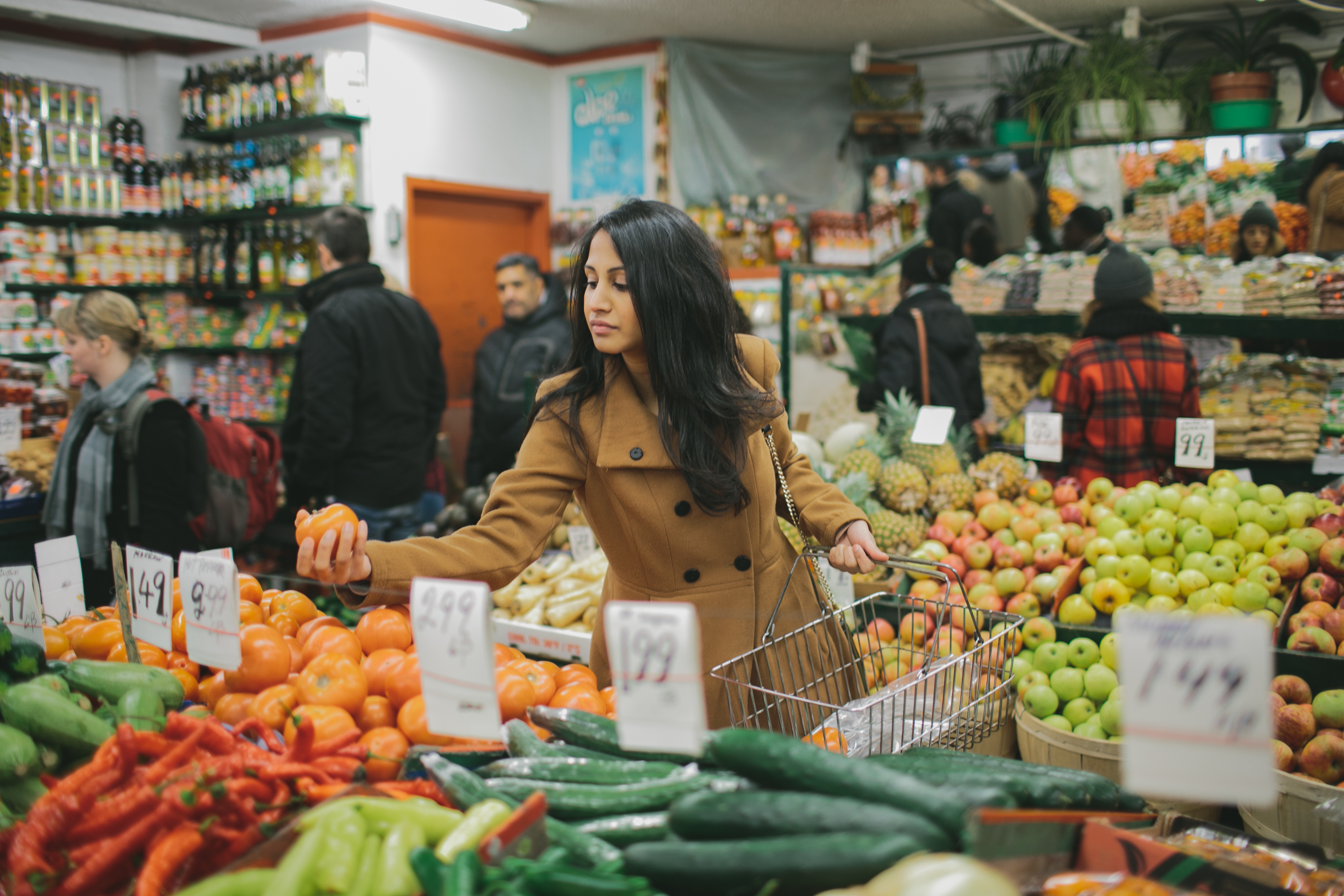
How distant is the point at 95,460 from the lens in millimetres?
3480

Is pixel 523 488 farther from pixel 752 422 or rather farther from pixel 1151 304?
pixel 1151 304

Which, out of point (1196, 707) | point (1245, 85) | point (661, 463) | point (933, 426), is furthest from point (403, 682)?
point (1245, 85)

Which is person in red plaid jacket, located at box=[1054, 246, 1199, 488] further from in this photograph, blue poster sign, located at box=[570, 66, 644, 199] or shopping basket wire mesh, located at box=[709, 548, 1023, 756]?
blue poster sign, located at box=[570, 66, 644, 199]

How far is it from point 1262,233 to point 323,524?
5881mm

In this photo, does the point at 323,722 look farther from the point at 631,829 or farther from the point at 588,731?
the point at 631,829

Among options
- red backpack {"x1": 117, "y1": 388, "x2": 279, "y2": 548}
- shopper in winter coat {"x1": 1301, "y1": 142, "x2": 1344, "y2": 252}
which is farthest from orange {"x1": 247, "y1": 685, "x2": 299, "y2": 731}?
Answer: shopper in winter coat {"x1": 1301, "y1": 142, "x2": 1344, "y2": 252}

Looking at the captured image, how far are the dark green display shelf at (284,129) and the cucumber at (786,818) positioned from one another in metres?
5.81

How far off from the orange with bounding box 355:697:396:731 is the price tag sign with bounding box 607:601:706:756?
690 mm

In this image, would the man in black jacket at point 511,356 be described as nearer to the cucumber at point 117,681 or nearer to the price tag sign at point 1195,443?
the price tag sign at point 1195,443

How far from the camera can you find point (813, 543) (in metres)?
2.24

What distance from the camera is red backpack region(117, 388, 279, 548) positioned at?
3.48 meters

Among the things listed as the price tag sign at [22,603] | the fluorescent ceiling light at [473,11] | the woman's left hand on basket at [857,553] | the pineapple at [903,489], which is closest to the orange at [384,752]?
the price tag sign at [22,603]

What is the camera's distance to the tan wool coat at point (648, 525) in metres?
1.97

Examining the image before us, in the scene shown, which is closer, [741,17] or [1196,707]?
[1196,707]
